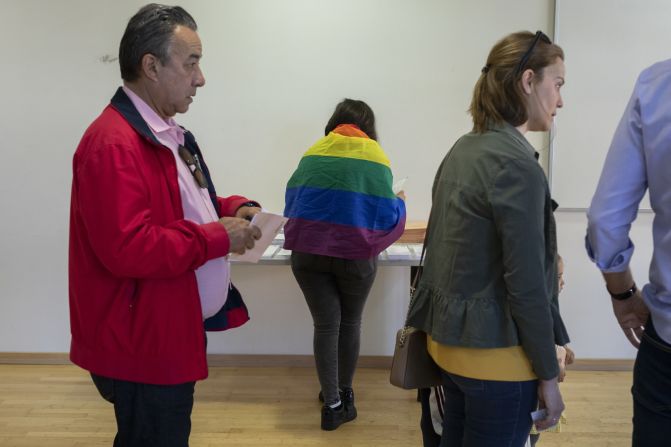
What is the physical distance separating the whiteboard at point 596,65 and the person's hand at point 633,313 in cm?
186

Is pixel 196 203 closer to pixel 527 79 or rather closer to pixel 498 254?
pixel 498 254

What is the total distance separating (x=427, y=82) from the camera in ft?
9.54

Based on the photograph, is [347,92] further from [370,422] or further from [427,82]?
[370,422]

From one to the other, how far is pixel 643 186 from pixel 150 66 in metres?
1.09

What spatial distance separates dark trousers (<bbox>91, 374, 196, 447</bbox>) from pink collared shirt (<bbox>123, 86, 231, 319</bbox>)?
22 centimetres

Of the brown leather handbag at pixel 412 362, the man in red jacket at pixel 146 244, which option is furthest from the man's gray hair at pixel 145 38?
the brown leather handbag at pixel 412 362

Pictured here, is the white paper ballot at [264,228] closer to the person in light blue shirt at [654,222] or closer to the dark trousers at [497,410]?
the dark trousers at [497,410]

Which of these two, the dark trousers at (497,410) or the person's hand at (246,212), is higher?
the person's hand at (246,212)

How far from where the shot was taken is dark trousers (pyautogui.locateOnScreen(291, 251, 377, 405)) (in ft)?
7.41

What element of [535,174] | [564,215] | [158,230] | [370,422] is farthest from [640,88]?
→ [564,215]

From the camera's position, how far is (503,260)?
112cm

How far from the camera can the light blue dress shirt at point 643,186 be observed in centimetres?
96

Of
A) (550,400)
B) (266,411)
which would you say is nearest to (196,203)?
(550,400)

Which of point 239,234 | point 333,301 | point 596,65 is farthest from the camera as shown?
point 596,65
